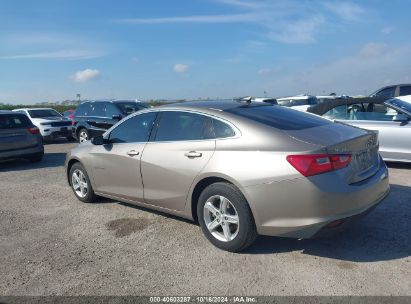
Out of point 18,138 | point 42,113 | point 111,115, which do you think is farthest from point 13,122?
point 42,113

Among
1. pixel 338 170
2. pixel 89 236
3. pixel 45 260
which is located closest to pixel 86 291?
pixel 45 260

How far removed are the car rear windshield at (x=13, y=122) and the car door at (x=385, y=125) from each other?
817cm

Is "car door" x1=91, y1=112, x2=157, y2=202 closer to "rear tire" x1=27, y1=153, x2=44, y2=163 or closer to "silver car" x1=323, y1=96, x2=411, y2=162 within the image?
"silver car" x1=323, y1=96, x2=411, y2=162

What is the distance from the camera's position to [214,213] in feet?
13.7

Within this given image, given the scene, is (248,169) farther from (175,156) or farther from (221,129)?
(175,156)

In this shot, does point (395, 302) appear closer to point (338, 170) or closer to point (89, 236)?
point (338, 170)

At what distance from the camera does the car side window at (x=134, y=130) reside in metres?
5.13

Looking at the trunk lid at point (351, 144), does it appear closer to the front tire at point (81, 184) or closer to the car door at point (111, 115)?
the front tire at point (81, 184)

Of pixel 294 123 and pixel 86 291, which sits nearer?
pixel 86 291

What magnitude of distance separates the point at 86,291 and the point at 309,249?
2.23 meters

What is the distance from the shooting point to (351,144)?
12.7 ft

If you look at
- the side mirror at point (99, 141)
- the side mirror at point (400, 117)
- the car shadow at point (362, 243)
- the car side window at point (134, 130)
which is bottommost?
the car shadow at point (362, 243)

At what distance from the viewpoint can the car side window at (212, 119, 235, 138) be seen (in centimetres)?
415

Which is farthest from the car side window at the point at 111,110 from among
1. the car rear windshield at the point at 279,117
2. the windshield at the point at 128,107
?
the car rear windshield at the point at 279,117
